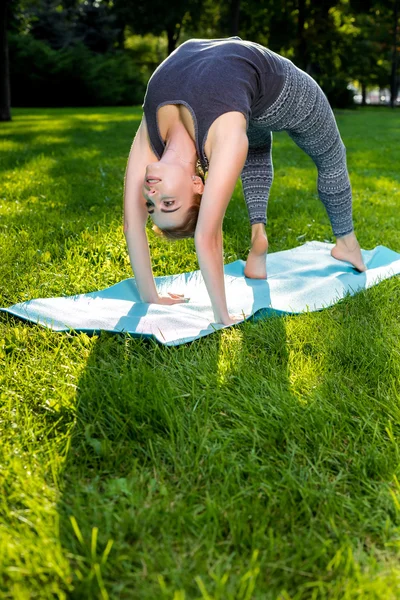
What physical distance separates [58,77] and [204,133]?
24.9 meters

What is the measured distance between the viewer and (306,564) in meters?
1.48

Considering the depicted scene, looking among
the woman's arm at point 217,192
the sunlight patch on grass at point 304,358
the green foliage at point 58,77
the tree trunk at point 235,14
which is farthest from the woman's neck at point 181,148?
the green foliage at point 58,77

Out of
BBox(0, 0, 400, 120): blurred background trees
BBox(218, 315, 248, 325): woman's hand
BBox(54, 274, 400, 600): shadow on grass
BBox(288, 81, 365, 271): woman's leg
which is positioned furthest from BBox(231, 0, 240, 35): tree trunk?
BBox(54, 274, 400, 600): shadow on grass

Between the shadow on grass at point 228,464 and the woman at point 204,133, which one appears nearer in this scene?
the shadow on grass at point 228,464

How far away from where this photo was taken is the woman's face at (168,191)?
107 inches

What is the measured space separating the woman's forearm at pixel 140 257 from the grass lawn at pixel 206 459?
482 mm

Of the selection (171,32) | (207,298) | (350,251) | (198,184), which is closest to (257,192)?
(350,251)

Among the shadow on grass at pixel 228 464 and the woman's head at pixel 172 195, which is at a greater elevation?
the woman's head at pixel 172 195

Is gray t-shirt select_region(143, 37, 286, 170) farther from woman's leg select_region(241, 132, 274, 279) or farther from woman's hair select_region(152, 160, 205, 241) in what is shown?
woman's leg select_region(241, 132, 274, 279)

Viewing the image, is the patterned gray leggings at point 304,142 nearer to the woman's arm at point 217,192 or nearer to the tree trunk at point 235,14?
the woman's arm at point 217,192

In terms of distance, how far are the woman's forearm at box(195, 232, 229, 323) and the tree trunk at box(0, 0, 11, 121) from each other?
14.3m

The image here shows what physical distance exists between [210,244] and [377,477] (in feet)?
4.22

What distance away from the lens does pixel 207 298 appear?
3.47 meters

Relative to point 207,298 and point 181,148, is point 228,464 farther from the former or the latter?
point 207,298
